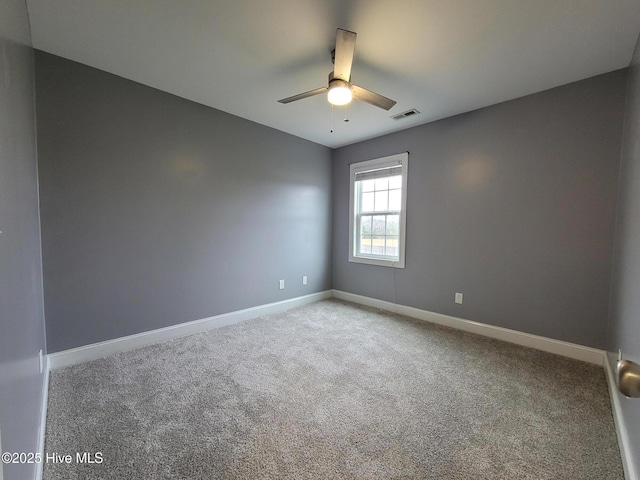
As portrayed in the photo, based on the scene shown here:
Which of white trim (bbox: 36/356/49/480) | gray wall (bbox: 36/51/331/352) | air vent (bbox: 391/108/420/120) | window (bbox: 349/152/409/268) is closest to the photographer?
white trim (bbox: 36/356/49/480)

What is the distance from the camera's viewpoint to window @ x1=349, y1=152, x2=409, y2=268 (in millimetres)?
3695

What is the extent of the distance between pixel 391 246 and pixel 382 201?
68 centimetres

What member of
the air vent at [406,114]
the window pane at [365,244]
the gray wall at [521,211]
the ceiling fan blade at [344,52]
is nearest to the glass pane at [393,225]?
the gray wall at [521,211]

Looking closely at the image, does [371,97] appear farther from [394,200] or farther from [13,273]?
[13,273]

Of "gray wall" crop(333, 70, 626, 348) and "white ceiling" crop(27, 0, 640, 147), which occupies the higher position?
"white ceiling" crop(27, 0, 640, 147)

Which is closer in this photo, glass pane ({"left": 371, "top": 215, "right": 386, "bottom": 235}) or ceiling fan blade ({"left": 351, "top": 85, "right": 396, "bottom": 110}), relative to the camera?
ceiling fan blade ({"left": 351, "top": 85, "right": 396, "bottom": 110})

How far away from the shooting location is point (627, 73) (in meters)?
2.15

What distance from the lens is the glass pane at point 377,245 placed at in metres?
3.98

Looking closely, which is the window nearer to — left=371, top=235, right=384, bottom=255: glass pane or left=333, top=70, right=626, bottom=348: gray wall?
left=371, top=235, right=384, bottom=255: glass pane

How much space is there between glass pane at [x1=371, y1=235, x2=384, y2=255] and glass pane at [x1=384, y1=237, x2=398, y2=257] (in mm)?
70

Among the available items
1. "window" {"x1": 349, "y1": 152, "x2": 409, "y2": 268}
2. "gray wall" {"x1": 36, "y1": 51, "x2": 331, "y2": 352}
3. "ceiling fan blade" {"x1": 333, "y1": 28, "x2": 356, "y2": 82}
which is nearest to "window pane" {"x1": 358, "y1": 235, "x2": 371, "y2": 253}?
"window" {"x1": 349, "y1": 152, "x2": 409, "y2": 268}

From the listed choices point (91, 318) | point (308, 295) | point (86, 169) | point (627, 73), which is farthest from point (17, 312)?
point (627, 73)

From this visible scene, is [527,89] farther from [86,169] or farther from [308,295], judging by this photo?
[86,169]

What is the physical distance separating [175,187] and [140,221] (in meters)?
0.49
